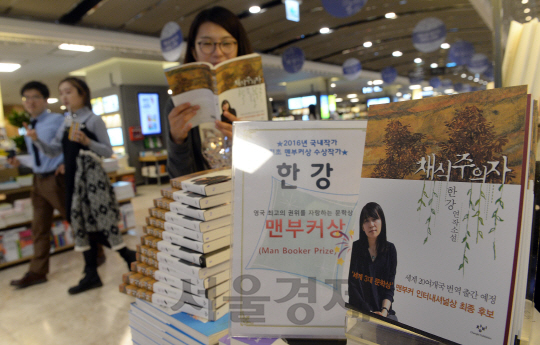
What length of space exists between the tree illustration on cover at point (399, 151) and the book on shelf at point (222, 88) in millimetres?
732

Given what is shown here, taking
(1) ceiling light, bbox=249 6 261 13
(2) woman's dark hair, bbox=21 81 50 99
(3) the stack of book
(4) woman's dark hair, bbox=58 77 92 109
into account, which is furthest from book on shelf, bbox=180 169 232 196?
(1) ceiling light, bbox=249 6 261 13

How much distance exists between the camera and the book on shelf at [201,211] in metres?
0.83

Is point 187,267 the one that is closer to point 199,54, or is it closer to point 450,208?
point 450,208

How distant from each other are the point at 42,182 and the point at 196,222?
3.02 meters

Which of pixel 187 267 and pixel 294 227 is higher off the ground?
→ pixel 294 227

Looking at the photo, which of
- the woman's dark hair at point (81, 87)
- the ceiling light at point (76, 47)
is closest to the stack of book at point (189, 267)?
the woman's dark hair at point (81, 87)

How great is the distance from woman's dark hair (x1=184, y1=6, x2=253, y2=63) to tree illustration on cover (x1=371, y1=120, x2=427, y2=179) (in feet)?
3.39

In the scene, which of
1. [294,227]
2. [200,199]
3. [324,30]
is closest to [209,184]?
[200,199]

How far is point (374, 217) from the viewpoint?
1.75ft

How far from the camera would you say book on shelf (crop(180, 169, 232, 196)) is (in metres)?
0.84

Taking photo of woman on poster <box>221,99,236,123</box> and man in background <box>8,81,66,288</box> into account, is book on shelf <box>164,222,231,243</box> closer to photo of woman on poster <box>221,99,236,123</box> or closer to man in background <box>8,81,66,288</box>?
photo of woman on poster <box>221,99,236,123</box>

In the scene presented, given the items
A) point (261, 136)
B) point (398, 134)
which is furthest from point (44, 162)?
point (398, 134)

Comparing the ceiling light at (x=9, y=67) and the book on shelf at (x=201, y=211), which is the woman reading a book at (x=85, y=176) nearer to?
the book on shelf at (x=201, y=211)

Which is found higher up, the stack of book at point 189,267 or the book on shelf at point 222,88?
the book on shelf at point 222,88
